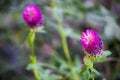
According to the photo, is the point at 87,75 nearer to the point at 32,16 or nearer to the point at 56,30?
the point at 32,16

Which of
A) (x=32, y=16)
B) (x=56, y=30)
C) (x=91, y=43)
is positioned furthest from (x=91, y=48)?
(x=56, y=30)

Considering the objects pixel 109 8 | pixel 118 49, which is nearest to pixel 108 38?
pixel 118 49

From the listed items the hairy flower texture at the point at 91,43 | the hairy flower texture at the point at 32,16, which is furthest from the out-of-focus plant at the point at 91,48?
the hairy flower texture at the point at 32,16

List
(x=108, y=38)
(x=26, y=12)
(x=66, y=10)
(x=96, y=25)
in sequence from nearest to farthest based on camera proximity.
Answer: (x=26, y=12), (x=66, y=10), (x=108, y=38), (x=96, y=25)

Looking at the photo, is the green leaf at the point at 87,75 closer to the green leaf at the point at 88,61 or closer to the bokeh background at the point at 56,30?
the green leaf at the point at 88,61

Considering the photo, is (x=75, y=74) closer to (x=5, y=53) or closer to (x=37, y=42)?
(x=37, y=42)

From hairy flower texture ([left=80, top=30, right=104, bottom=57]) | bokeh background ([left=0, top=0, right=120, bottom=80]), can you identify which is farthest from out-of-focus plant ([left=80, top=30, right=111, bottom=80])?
bokeh background ([left=0, top=0, right=120, bottom=80])
